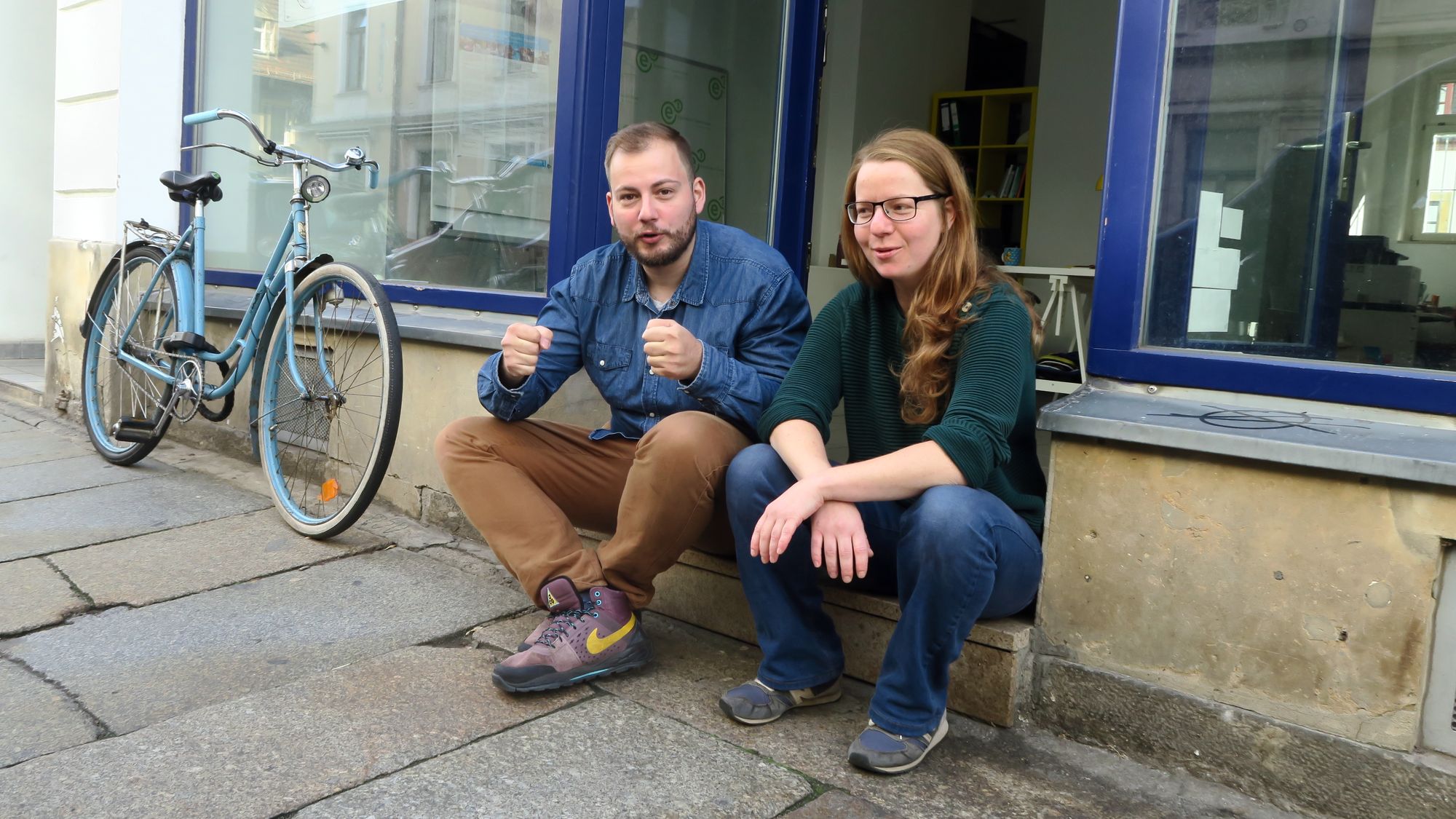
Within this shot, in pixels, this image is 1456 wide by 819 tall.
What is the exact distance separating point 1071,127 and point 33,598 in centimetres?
766

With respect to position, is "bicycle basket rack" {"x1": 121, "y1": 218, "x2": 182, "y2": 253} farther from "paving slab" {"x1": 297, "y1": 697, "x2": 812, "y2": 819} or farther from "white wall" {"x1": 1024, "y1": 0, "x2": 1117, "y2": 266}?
"white wall" {"x1": 1024, "y1": 0, "x2": 1117, "y2": 266}

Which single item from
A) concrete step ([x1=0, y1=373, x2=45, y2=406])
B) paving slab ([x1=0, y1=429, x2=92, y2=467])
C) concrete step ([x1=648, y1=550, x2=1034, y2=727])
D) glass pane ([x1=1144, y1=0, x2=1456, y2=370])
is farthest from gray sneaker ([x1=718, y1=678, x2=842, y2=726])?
concrete step ([x1=0, y1=373, x2=45, y2=406])

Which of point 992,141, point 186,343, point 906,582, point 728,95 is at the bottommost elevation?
point 906,582

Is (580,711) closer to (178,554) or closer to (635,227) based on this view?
(635,227)

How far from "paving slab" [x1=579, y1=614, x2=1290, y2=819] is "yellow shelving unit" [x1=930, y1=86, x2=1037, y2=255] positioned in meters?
Result: 7.09

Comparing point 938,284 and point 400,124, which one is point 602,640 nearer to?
point 938,284

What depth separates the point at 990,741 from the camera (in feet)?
7.73

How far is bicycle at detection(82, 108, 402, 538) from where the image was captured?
3.44 metres

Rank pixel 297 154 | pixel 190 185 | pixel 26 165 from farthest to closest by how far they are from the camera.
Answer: pixel 26 165
pixel 190 185
pixel 297 154

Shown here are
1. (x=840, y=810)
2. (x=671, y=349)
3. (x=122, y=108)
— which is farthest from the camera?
(x=122, y=108)

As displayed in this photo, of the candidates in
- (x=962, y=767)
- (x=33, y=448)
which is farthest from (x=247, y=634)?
(x=33, y=448)

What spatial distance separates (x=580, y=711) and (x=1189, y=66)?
1.98m

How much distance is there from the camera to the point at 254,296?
3.86 metres

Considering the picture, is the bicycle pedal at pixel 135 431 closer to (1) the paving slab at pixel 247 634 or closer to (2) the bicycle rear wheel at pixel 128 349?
(2) the bicycle rear wheel at pixel 128 349
